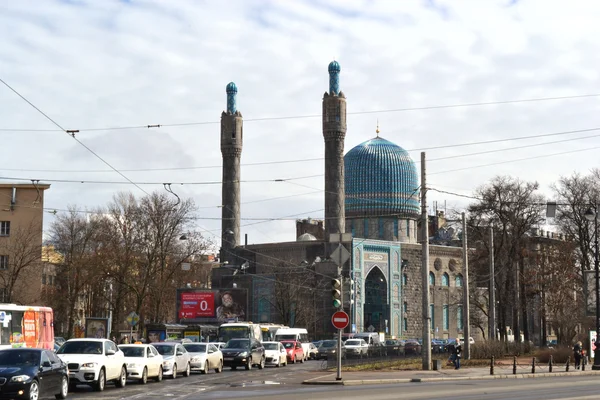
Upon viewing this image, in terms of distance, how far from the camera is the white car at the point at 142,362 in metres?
29.9

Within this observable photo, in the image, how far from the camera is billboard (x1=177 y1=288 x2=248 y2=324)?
69750mm

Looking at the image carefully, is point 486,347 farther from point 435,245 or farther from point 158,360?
point 435,245

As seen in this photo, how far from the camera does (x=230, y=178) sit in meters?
97.3

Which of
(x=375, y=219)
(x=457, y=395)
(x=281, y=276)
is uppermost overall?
(x=375, y=219)

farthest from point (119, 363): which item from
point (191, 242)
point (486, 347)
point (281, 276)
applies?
point (281, 276)

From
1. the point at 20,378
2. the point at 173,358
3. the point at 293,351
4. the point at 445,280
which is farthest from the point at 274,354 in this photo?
the point at 445,280

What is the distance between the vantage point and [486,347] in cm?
4841

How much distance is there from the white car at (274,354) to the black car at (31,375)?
2538cm

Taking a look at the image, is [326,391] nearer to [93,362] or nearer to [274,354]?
[93,362]

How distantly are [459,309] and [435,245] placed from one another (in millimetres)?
7421

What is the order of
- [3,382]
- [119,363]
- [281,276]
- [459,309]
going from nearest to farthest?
[3,382] < [119,363] < [281,276] < [459,309]

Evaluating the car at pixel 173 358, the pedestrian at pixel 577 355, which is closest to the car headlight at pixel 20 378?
the car at pixel 173 358

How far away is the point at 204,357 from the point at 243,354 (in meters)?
4.14

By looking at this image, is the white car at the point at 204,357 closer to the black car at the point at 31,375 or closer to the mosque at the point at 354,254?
the black car at the point at 31,375
